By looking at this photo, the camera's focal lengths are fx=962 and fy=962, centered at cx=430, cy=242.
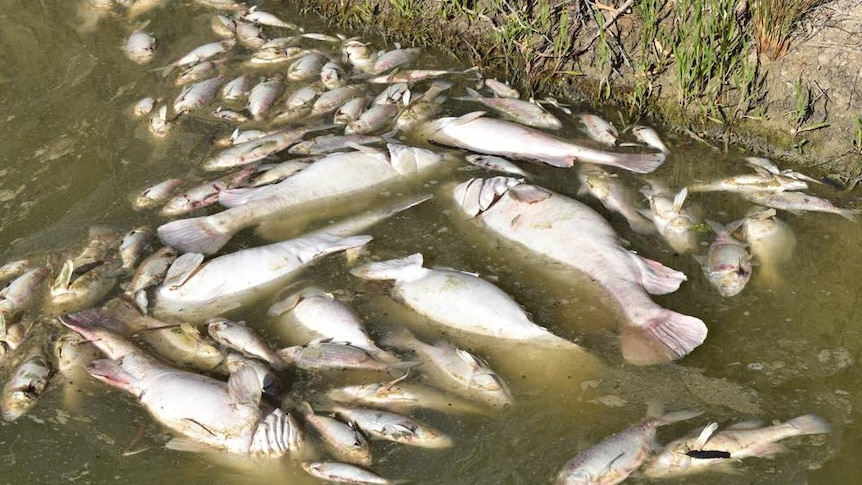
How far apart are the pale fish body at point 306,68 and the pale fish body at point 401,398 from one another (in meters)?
3.40

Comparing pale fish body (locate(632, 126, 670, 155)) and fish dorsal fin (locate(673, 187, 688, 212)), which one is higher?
fish dorsal fin (locate(673, 187, 688, 212))

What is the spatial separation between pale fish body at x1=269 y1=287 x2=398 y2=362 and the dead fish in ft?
5.67

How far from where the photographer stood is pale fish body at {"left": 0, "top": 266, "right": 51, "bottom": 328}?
16.3 feet

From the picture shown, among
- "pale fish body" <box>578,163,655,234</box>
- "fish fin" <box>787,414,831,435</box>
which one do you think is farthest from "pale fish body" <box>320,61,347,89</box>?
"fish fin" <box>787,414,831,435</box>

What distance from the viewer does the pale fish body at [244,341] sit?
4.58m

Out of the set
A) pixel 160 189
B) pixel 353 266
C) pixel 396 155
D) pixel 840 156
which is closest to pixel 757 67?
pixel 840 156

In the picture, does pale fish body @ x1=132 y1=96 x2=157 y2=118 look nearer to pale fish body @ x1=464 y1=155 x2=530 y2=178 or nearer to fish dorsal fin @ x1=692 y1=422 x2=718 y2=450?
pale fish body @ x1=464 y1=155 x2=530 y2=178

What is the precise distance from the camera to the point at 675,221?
5.34 metres

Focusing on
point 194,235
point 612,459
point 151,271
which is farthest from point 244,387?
point 612,459

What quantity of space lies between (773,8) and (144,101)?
4.33 metres

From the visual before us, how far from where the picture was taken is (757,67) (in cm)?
611

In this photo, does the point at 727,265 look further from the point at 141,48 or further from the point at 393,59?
the point at 141,48

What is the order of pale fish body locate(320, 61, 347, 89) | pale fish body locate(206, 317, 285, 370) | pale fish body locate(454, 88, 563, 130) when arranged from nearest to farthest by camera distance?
pale fish body locate(206, 317, 285, 370) < pale fish body locate(454, 88, 563, 130) < pale fish body locate(320, 61, 347, 89)

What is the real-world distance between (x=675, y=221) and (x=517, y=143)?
3.88ft
